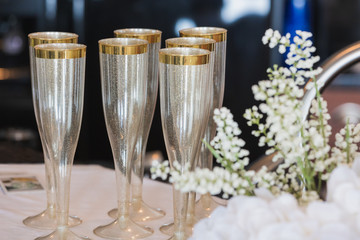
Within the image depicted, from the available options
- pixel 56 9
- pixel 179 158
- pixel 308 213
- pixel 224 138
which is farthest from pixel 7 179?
pixel 56 9

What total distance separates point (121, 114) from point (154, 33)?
186 millimetres

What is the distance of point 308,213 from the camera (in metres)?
0.63

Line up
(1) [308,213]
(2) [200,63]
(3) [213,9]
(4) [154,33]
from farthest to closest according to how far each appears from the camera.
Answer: (3) [213,9] → (4) [154,33] → (2) [200,63] → (1) [308,213]

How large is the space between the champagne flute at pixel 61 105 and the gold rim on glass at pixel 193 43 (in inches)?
5.5

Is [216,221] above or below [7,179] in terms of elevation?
above

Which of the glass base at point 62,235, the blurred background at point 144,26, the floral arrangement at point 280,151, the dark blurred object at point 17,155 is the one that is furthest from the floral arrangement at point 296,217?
the blurred background at point 144,26

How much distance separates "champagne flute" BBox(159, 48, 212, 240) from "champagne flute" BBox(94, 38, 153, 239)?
0.05 metres

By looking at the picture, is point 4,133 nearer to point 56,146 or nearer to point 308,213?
point 56,146

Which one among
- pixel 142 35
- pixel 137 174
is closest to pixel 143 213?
pixel 137 174

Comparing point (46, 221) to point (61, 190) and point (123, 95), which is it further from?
point (123, 95)

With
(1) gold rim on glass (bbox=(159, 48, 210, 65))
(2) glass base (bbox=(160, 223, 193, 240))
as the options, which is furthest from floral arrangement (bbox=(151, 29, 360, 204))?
(2) glass base (bbox=(160, 223, 193, 240))

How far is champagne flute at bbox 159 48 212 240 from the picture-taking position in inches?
36.9

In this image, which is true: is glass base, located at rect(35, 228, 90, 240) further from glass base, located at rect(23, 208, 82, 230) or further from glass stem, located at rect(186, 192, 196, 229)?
glass stem, located at rect(186, 192, 196, 229)

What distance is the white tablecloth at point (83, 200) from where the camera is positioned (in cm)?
111
